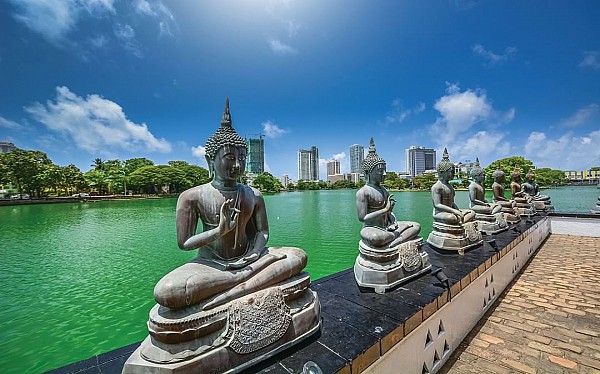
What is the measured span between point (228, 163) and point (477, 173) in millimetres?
6914

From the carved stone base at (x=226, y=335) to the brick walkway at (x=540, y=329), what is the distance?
2198 mm

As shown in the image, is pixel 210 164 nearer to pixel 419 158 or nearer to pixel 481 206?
pixel 481 206

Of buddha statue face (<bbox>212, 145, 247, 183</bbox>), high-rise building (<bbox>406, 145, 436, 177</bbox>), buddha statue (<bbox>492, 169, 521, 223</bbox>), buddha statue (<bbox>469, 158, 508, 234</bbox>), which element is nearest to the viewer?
buddha statue face (<bbox>212, 145, 247, 183</bbox>)

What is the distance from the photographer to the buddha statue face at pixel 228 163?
2.55 metres

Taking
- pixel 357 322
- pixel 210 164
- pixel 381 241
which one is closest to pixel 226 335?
pixel 357 322

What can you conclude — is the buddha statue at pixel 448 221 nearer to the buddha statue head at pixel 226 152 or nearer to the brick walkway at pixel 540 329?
the brick walkway at pixel 540 329

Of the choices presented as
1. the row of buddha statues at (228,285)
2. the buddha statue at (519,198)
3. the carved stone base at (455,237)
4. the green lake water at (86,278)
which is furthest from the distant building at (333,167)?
the row of buddha statues at (228,285)

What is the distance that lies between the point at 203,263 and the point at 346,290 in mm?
2146

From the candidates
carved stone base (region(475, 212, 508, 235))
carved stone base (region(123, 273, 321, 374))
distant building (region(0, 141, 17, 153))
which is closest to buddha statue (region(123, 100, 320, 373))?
carved stone base (region(123, 273, 321, 374))

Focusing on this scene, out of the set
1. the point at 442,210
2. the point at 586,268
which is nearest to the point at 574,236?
the point at 586,268

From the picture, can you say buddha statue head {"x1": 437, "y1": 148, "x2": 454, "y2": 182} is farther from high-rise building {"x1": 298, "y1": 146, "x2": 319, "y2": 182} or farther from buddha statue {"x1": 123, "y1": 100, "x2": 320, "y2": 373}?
high-rise building {"x1": 298, "y1": 146, "x2": 319, "y2": 182}

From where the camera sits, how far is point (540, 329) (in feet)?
12.6

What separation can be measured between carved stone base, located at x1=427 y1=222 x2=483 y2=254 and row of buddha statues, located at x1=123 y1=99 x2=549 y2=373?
2.21 m

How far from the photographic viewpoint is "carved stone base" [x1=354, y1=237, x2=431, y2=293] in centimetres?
361
